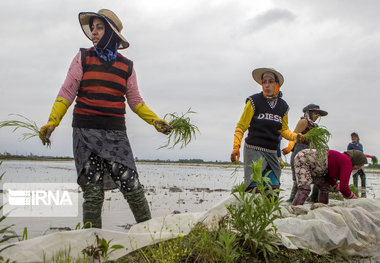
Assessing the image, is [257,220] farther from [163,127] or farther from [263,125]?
[263,125]

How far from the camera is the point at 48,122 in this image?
281cm

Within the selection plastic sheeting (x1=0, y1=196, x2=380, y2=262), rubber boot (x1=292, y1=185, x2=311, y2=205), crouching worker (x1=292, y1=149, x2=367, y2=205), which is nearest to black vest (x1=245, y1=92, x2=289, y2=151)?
plastic sheeting (x1=0, y1=196, x2=380, y2=262)

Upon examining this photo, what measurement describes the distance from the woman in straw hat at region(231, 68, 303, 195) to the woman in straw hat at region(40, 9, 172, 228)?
138cm

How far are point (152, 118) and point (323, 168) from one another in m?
3.23

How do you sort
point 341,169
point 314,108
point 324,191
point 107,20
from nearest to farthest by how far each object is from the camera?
1. point 107,20
2. point 341,169
3. point 324,191
4. point 314,108

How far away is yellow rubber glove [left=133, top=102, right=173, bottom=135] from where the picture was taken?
321 cm

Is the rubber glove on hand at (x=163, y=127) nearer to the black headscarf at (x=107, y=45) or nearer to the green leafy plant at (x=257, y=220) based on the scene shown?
the black headscarf at (x=107, y=45)

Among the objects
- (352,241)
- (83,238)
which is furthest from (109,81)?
(352,241)

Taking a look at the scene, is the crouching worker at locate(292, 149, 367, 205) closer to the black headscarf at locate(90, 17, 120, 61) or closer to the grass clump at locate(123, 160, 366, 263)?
the grass clump at locate(123, 160, 366, 263)

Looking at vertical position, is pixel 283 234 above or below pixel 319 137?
below

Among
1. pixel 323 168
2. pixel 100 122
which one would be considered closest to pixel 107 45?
pixel 100 122

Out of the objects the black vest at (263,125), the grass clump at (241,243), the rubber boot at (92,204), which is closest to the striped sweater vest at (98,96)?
the rubber boot at (92,204)

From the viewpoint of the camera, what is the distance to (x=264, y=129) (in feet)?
13.6

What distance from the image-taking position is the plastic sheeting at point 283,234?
2273mm
